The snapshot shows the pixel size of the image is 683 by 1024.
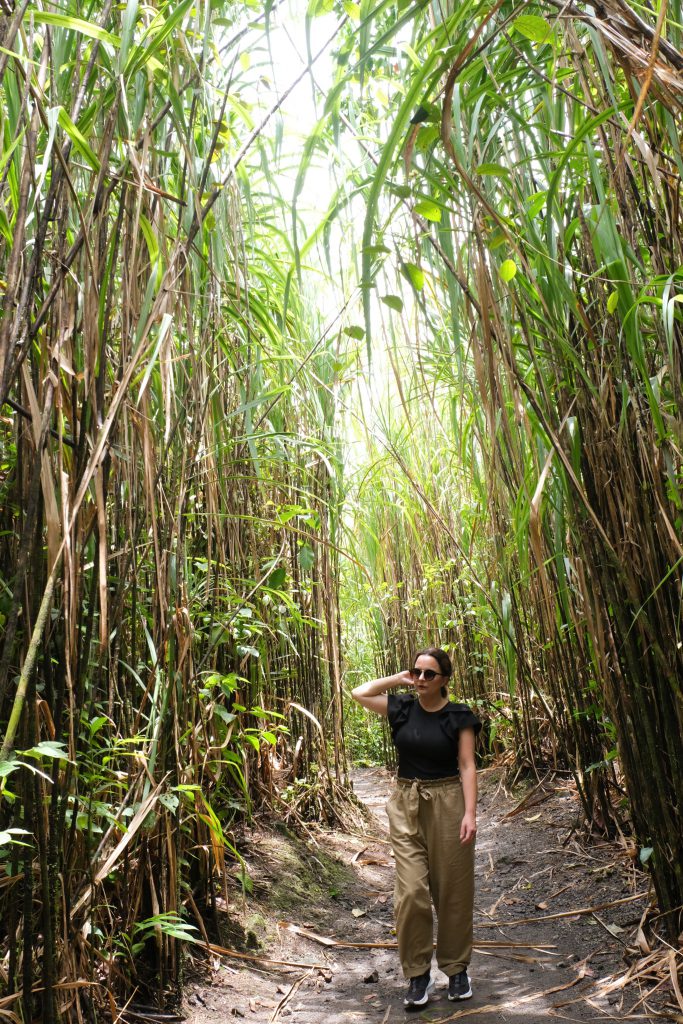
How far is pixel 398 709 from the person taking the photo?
9.61 ft

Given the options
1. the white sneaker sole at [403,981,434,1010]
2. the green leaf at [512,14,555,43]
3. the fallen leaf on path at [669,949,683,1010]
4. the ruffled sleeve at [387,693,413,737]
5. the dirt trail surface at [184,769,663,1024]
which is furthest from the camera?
the ruffled sleeve at [387,693,413,737]

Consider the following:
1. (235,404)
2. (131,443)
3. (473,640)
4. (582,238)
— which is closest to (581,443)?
(582,238)

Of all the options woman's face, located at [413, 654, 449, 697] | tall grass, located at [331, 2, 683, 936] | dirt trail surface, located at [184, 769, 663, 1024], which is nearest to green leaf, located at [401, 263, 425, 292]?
tall grass, located at [331, 2, 683, 936]

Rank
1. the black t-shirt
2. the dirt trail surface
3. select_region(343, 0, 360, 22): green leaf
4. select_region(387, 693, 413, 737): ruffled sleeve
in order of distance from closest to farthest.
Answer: select_region(343, 0, 360, 22): green leaf < the dirt trail surface < the black t-shirt < select_region(387, 693, 413, 737): ruffled sleeve

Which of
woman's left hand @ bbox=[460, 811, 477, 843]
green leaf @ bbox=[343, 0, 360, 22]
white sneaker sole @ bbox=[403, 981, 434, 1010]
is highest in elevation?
green leaf @ bbox=[343, 0, 360, 22]

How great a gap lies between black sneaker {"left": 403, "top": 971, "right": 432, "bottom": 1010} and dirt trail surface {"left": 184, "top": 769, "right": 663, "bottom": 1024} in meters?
0.03

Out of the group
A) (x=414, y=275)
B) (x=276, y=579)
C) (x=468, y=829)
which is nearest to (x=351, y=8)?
(x=414, y=275)

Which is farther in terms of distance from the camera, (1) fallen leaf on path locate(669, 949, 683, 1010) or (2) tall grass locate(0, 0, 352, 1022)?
(1) fallen leaf on path locate(669, 949, 683, 1010)

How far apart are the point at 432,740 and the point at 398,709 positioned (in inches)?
7.8

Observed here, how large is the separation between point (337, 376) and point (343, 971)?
2.62 meters

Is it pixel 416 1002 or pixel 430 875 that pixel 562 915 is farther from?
pixel 416 1002

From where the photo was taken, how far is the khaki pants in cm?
258

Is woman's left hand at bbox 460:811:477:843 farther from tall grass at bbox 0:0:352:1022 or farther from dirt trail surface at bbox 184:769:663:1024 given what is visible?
tall grass at bbox 0:0:352:1022

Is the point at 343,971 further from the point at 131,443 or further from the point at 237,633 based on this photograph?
the point at 131,443
